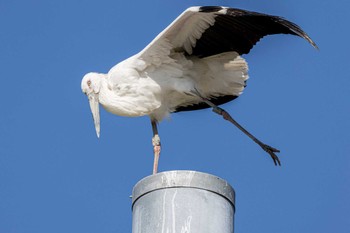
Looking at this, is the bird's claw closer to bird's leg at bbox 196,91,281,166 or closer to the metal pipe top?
bird's leg at bbox 196,91,281,166

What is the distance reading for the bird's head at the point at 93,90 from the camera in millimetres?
11750

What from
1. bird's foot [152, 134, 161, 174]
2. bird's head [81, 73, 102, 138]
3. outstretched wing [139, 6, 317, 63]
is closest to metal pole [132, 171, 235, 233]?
outstretched wing [139, 6, 317, 63]

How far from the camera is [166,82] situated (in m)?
11.8

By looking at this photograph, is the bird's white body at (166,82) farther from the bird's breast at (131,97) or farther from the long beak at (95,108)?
the long beak at (95,108)

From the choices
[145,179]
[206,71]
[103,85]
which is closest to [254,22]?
[206,71]

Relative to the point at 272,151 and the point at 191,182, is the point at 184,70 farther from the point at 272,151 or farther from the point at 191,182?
the point at 191,182

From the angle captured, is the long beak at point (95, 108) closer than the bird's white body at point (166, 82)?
No

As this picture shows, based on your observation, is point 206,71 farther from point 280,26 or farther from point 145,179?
point 145,179

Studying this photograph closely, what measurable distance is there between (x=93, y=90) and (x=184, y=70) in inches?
43.2

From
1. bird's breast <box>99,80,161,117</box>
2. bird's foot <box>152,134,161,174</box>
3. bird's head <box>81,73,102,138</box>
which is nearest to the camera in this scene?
bird's breast <box>99,80,161,117</box>

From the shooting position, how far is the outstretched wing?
11148mm

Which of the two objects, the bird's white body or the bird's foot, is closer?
the bird's white body

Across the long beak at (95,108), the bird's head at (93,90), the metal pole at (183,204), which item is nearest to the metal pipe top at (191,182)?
the metal pole at (183,204)

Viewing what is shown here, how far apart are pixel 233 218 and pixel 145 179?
75 cm
